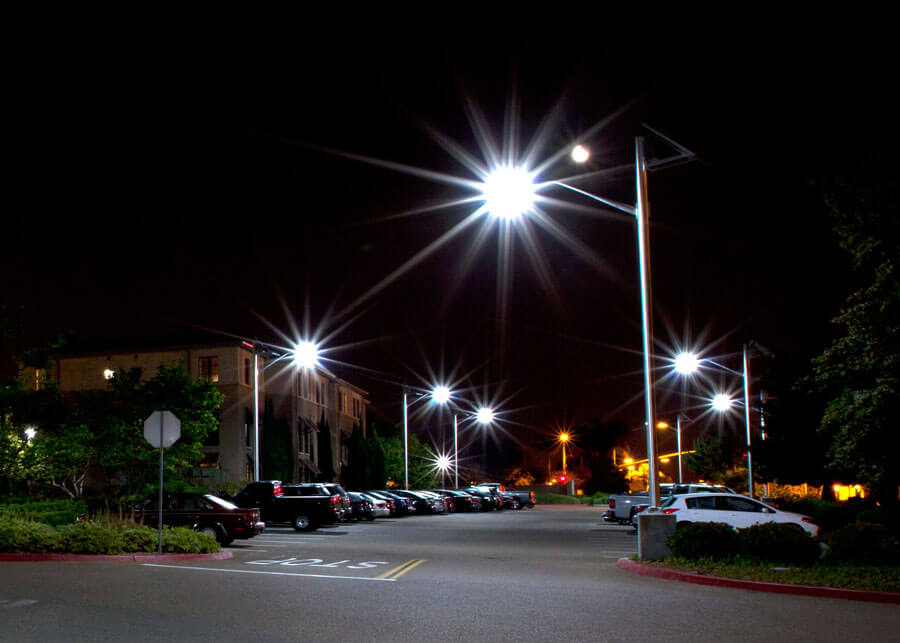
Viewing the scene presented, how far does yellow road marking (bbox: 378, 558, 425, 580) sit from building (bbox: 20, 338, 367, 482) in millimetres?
36746

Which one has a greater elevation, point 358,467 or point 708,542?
point 708,542

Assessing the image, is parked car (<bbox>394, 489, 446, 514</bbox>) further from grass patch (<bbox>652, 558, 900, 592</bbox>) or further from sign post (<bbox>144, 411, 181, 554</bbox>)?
grass patch (<bbox>652, 558, 900, 592</bbox>)

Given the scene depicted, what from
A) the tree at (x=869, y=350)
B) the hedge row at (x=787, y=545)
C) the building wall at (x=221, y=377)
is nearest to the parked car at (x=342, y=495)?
the tree at (x=869, y=350)

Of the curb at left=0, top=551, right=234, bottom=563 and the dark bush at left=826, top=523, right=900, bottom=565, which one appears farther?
the curb at left=0, top=551, right=234, bottom=563

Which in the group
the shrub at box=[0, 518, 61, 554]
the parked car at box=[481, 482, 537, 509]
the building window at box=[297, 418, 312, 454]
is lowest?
the parked car at box=[481, 482, 537, 509]

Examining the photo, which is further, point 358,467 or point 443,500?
point 358,467

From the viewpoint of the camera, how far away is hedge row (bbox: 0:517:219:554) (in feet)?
60.4

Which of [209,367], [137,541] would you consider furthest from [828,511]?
[209,367]

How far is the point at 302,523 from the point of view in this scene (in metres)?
31.4

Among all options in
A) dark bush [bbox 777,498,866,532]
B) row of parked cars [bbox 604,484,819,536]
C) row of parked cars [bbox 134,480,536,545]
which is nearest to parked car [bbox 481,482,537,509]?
row of parked cars [bbox 134,480,536,545]

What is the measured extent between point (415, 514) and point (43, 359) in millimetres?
19851

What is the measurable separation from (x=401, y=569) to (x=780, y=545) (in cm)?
667

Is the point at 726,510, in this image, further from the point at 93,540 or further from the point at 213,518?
the point at 93,540

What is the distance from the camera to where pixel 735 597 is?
1259cm
